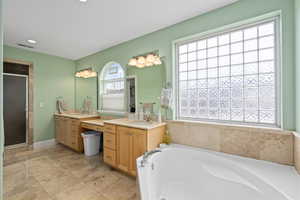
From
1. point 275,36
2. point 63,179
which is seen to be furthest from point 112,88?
point 275,36

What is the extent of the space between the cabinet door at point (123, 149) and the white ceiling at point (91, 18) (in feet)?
5.89

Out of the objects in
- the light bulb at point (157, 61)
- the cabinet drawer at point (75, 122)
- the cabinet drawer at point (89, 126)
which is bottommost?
the cabinet drawer at point (89, 126)

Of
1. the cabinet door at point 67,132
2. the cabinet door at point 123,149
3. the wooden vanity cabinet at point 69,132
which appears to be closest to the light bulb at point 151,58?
the cabinet door at point 123,149

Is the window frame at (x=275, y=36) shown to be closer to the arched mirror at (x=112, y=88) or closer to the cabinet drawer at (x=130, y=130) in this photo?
the cabinet drawer at (x=130, y=130)

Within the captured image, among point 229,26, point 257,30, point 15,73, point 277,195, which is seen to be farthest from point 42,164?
point 257,30

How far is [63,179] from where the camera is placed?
2.18 m

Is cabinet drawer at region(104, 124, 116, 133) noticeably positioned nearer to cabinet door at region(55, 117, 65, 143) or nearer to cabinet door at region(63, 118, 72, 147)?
cabinet door at region(63, 118, 72, 147)

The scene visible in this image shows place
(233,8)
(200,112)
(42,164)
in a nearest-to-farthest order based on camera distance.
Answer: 1. (233,8)
2. (200,112)
3. (42,164)

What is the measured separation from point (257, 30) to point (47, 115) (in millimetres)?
4942

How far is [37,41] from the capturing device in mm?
2959

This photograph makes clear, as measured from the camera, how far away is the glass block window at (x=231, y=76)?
5.52ft

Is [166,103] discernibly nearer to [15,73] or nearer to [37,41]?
[37,41]

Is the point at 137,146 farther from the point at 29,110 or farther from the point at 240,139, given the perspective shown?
the point at 29,110

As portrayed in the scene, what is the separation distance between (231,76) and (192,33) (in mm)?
893
